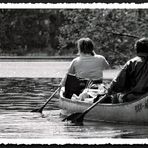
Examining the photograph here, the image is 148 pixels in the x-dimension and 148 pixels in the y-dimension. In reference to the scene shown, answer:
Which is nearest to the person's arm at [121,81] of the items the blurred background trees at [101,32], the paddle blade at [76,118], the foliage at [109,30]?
the paddle blade at [76,118]

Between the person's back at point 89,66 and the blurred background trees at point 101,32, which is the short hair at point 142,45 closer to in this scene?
the person's back at point 89,66

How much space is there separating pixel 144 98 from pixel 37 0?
295cm

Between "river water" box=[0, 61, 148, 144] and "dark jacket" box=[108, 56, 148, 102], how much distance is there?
0.50m

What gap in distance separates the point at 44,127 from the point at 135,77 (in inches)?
55.9

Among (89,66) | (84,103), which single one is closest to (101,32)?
(89,66)

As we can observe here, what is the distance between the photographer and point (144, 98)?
29.2 feet

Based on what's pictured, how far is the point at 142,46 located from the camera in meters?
8.93

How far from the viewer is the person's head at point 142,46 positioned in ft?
29.1

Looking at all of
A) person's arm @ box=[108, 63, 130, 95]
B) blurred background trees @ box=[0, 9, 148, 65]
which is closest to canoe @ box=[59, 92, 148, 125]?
person's arm @ box=[108, 63, 130, 95]

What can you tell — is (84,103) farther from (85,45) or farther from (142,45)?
(142,45)

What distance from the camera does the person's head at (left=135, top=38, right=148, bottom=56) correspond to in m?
8.87

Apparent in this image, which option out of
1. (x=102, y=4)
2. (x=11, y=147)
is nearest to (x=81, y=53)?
(x=102, y=4)

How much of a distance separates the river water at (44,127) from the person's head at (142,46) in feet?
3.15

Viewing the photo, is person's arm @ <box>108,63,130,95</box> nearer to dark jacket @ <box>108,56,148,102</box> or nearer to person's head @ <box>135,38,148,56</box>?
dark jacket @ <box>108,56,148,102</box>
